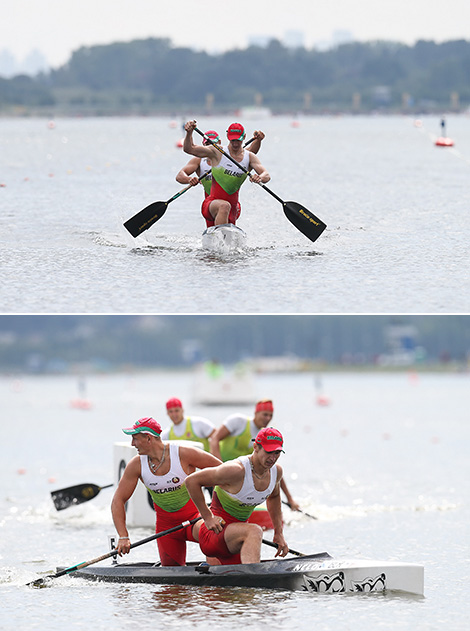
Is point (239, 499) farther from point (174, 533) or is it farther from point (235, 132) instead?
point (235, 132)

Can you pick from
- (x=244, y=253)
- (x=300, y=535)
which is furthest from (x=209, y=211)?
(x=300, y=535)

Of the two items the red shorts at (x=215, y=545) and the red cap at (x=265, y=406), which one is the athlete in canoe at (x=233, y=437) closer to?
the red cap at (x=265, y=406)

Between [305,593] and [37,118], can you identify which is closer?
[305,593]

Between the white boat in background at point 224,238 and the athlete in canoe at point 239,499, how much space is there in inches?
278

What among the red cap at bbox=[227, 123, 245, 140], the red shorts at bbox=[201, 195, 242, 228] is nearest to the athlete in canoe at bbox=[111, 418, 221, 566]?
the red cap at bbox=[227, 123, 245, 140]

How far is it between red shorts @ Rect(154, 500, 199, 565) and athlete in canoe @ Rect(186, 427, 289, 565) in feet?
1.19

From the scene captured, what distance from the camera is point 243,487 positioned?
11070 millimetres

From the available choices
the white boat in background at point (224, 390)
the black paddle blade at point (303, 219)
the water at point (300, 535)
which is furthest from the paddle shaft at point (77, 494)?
the white boat in background at point (224, 390)

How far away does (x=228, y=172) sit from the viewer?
1672cm

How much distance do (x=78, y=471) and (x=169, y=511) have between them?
12989 millimetres

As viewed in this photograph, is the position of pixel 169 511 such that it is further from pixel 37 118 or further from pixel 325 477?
pixel 37 118

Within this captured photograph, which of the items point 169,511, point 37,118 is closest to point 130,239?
point 169,511

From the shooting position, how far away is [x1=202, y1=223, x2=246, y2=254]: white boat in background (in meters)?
18.0

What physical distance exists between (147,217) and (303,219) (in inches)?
96.3
